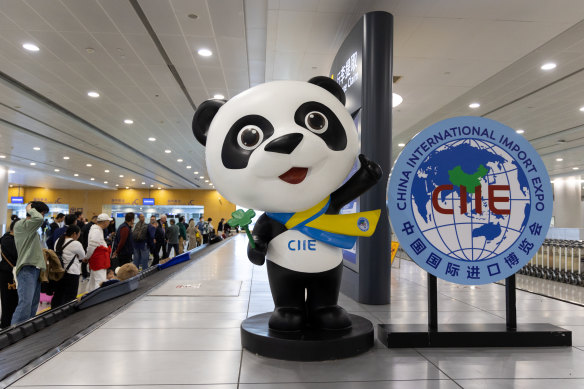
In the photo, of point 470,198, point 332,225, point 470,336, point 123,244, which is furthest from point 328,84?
point 123,244

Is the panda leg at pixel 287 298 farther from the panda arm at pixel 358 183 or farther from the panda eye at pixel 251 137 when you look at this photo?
the panda eye at pixel 251 137

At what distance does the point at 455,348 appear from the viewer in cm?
255

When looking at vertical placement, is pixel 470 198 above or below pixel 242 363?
above

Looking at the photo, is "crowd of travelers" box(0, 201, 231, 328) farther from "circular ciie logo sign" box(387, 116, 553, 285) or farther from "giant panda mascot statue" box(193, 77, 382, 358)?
"circular ciie logo sign" box(387, 116, 553, 285)

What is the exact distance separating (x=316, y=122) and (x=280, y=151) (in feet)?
1.13

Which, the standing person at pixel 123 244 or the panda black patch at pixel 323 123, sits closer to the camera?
the panda black patch at pixel 323 123

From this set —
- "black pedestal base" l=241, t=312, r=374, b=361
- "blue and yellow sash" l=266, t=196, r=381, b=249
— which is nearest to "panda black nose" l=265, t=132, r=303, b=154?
"blue and yellow sash" l=266, t=196, r=381, b=249

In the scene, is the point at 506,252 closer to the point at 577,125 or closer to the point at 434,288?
the point at 434,288

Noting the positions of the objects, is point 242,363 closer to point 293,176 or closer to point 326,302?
point 326,302

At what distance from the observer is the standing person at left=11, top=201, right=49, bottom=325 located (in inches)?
159

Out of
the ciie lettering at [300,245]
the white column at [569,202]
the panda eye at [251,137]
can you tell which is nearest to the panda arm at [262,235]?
the ciie lettering at [300,245]

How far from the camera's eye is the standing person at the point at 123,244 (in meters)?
7.14

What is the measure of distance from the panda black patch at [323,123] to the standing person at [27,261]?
3.25 metres

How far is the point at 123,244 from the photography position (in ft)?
23.7
